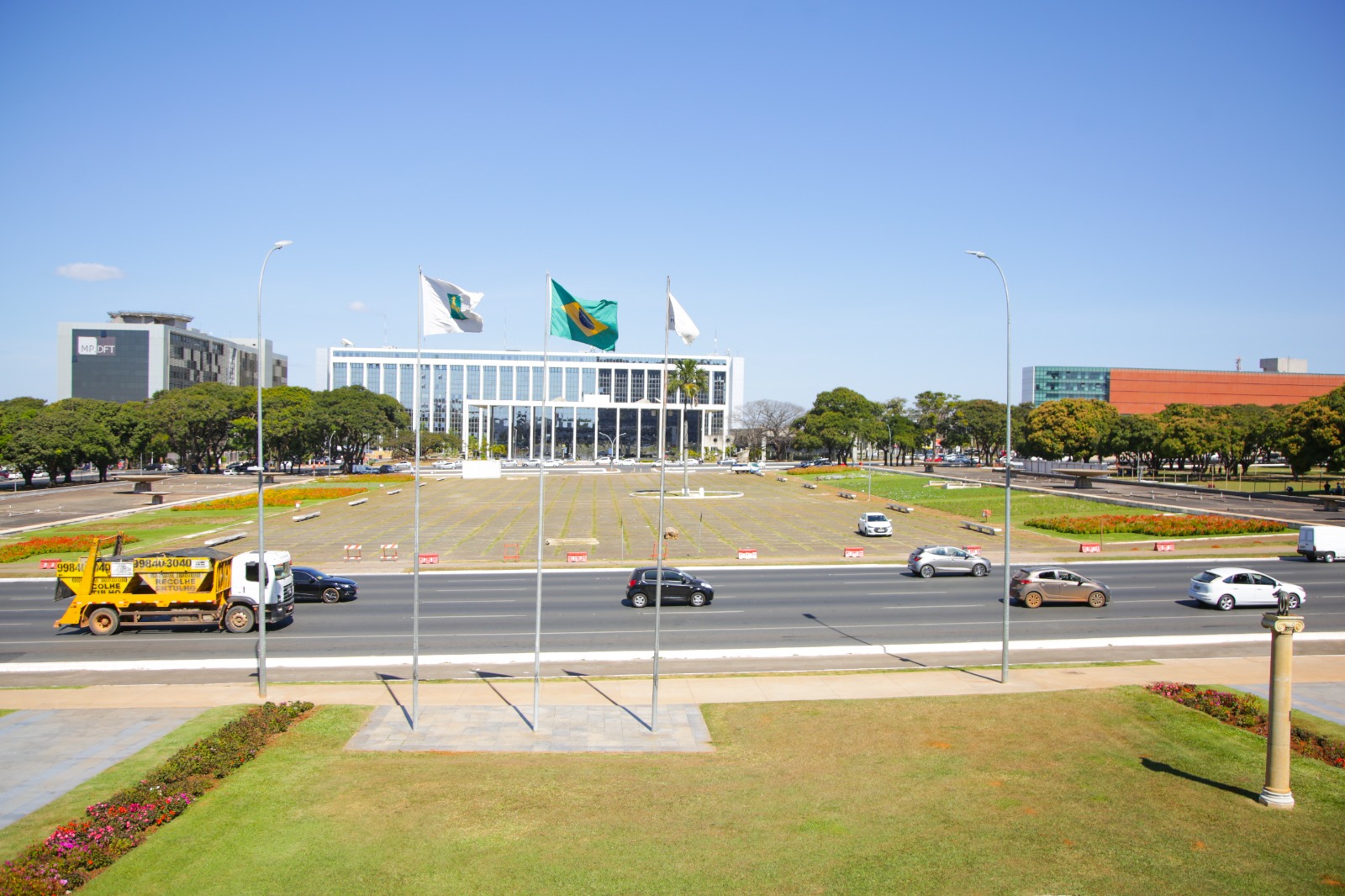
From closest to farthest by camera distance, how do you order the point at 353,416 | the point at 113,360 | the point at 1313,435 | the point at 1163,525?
the point at 1163,525, the point at 1313,435, the point at 353,416, the point at 113,360

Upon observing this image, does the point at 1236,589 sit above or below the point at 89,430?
below

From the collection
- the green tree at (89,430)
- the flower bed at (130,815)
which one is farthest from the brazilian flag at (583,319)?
the green tree at (89,430)

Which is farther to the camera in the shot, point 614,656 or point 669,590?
point 669,590

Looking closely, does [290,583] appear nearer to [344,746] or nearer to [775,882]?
[344,746]

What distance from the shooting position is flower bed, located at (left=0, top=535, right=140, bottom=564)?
1773 inches

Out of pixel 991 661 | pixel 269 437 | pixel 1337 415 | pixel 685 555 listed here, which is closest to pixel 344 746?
pixel 991 661

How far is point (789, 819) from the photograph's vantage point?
1368 cm

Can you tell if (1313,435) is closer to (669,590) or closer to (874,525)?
(874,525)

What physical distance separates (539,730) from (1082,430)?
98889 millimetres

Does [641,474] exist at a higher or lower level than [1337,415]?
lower

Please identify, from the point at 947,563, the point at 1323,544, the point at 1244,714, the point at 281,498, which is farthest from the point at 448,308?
the point at 281,498

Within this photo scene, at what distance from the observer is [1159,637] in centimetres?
2820

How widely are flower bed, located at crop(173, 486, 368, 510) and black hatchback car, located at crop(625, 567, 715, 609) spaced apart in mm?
48511

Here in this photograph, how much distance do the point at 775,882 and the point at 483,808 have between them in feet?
17.0
